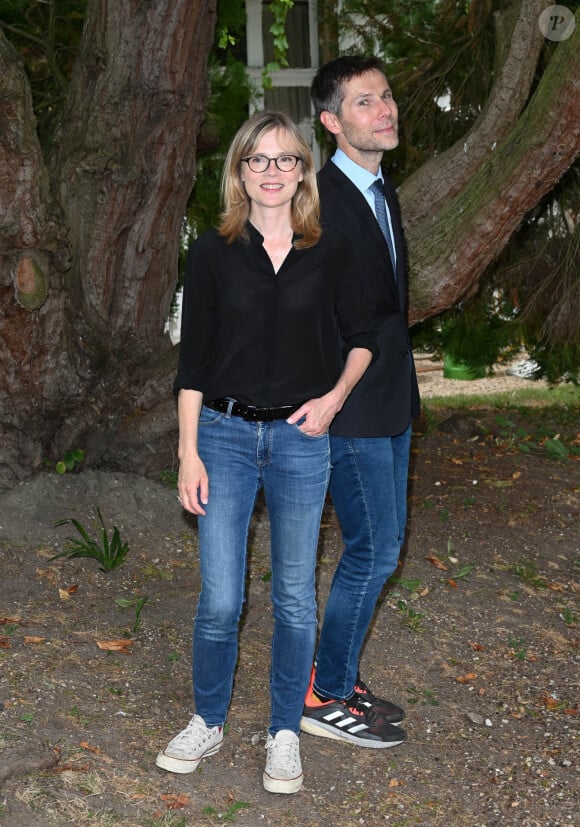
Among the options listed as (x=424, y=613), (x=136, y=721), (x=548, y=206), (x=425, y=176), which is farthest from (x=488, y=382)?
(x=136, y=721)

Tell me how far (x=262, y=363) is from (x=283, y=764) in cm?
125

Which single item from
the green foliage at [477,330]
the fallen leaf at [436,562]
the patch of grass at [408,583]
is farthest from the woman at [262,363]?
the green foliage at [477,330]

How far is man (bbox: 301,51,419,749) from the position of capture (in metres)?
3.46

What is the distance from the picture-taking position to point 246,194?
10.5 ft

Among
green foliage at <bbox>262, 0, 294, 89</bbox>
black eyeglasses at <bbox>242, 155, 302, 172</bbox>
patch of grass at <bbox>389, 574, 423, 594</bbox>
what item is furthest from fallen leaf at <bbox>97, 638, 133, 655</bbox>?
green foliage at <bbox>262, 0, 294, 89</bbox>

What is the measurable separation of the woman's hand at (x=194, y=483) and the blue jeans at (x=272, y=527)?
27 mm

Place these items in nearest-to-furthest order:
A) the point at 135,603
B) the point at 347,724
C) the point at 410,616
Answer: the point at 347,724 → the point at 135,603 → the point at 410,616

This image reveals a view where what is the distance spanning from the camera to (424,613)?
5105 mm

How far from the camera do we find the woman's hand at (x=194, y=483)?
10.3ft

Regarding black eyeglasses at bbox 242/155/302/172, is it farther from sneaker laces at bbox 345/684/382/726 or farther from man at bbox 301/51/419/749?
sneaker laces at bbox 345/684/382/726

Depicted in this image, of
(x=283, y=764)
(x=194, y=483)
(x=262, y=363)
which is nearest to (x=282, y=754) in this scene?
(x=283, y=764)

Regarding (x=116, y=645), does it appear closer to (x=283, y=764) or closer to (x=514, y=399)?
(x=283, y=764)

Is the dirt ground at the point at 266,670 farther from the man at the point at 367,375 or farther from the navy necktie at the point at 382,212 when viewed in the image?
the navy necktie at the point at 382,212

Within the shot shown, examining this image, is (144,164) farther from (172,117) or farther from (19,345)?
(19,345)
